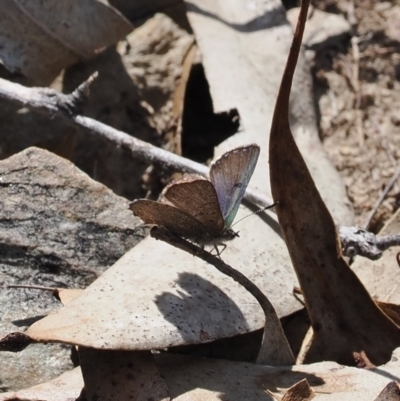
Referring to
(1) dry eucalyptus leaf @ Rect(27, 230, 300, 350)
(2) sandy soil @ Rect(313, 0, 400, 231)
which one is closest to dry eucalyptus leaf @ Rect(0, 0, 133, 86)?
(1) dry eucalyptus leaf @ Rect(27, 230, 300, 350)

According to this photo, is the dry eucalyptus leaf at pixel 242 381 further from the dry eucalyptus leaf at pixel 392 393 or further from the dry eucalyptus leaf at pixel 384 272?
the dry eucalyptus leaf at pixel 384 272

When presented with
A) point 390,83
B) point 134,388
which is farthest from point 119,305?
point 390,83

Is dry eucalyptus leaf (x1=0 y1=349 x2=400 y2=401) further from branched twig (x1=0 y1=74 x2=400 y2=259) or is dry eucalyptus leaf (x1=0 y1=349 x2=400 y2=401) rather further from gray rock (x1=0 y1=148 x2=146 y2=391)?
branched twig (x1=0 y1=74 x2=400 y2=259)

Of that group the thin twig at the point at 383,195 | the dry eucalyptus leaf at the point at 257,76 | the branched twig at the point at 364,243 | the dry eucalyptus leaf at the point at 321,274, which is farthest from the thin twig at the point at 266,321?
the thin twig at the point at 383,195

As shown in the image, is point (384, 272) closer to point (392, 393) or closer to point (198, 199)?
point (392, 393)

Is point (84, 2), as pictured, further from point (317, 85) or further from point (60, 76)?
point (317, 85)
